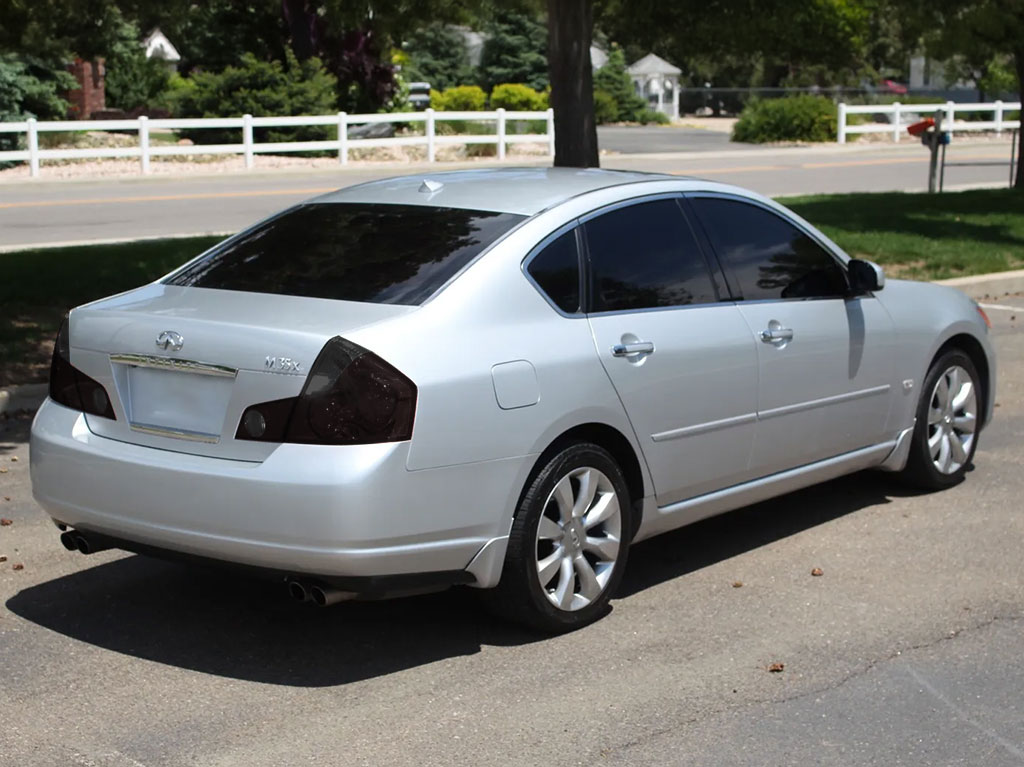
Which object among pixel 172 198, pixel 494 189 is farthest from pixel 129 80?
pixel 494 189

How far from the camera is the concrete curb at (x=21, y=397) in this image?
9477 millimetres

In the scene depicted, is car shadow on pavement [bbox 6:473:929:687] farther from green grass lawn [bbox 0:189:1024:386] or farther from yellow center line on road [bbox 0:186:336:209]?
yellow center line on road [bbox 0:186:336:209]

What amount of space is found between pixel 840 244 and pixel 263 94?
22685mm

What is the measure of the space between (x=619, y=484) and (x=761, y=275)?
1.37 metres

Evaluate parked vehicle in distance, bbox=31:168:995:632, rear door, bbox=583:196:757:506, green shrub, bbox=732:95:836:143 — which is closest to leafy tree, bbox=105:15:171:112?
green shrub, bbox=732:95:836:143

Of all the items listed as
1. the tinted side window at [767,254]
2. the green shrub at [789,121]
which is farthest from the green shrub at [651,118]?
the tinted side window at [767,254]

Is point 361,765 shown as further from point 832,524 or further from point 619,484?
point 832,524

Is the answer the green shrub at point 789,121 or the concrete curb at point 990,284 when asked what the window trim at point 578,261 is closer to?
the concrete curb at point 990,284

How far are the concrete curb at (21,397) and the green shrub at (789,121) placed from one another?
38438mm

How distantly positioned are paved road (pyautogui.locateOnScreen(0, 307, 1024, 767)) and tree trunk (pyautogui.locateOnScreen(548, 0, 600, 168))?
955 cm

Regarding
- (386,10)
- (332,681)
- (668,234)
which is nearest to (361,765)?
(332,681)

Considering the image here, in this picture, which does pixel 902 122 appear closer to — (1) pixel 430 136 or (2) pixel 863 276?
(1) pixel 430 136

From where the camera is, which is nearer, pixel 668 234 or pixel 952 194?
pixel 668 234

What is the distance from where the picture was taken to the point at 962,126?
4469 centimetres
